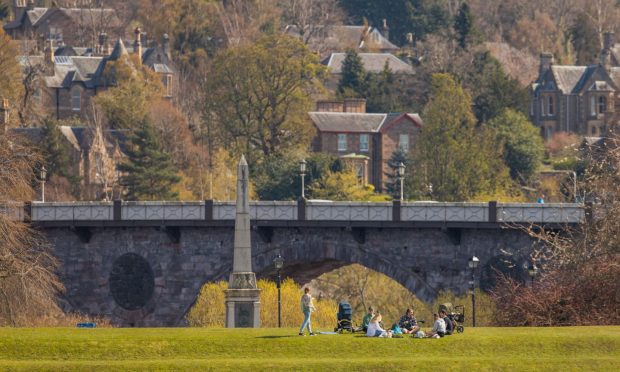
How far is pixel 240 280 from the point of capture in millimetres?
71875

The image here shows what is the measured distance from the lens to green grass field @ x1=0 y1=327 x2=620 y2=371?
55438 mm

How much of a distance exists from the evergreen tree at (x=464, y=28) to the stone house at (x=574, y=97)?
5947 mm

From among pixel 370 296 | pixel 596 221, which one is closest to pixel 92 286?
pixel 370 296

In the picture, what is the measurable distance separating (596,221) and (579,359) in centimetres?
1836

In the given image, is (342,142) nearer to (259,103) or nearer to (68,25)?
(259,103)

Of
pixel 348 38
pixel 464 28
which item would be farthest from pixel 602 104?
pixel 348 38

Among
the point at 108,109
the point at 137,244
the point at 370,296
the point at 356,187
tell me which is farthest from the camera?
the point at 108,109

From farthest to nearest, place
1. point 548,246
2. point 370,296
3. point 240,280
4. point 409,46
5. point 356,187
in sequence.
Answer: point 409,46
point 356,187
point 370,296
point 548,246
point 240,280

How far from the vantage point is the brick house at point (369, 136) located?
147 m

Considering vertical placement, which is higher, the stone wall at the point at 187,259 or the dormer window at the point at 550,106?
the dormer window at the point at 550,106

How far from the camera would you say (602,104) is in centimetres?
16262

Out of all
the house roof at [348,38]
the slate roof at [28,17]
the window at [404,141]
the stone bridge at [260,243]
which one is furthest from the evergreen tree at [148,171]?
the slate roof at [28,17]

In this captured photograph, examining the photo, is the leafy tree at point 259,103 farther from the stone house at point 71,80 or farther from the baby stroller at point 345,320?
the baby stroller at point 345,320

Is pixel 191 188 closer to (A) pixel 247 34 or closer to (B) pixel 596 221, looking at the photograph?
(A) pixel 247 34
